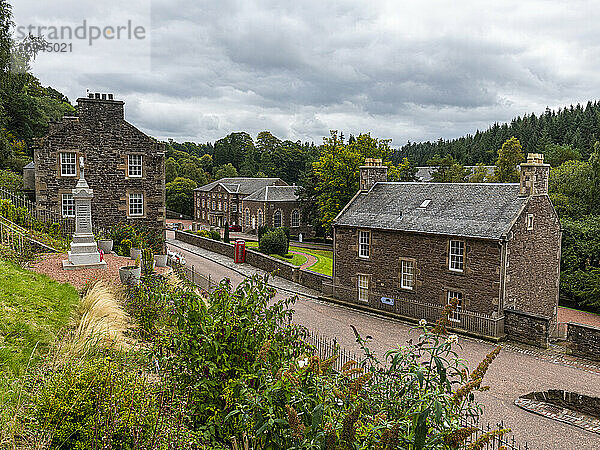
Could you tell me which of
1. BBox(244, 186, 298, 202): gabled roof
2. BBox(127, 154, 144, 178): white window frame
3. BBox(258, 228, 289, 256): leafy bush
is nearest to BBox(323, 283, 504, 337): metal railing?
BBox(258, 228, 289, 256): leafy bush

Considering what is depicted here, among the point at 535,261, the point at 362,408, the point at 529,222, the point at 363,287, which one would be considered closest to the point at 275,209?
the point at 363,287

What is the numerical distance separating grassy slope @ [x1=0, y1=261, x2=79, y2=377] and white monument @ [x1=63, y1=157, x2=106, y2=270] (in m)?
5.43

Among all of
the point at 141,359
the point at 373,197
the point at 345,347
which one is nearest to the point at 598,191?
the point at 373,197

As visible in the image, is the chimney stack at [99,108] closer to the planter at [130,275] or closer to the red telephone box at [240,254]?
the red telephone box at [240,254]

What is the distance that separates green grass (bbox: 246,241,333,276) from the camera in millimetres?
38406

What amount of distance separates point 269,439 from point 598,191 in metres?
42.0

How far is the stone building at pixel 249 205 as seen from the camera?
62.9m

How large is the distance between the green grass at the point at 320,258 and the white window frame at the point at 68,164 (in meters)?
18.2

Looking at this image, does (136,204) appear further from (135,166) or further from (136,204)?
(135,166)

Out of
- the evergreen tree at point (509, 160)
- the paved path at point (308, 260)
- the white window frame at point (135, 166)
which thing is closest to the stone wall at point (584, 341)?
the paved path at point (308, 260)

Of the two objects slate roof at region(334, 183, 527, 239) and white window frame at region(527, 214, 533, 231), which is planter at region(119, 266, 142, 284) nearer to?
slate roof at region(334, 183, 527, 239)

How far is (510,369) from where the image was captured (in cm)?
1773

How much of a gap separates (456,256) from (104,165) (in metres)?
22.4

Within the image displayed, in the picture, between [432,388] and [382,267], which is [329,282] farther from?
[432,388]
